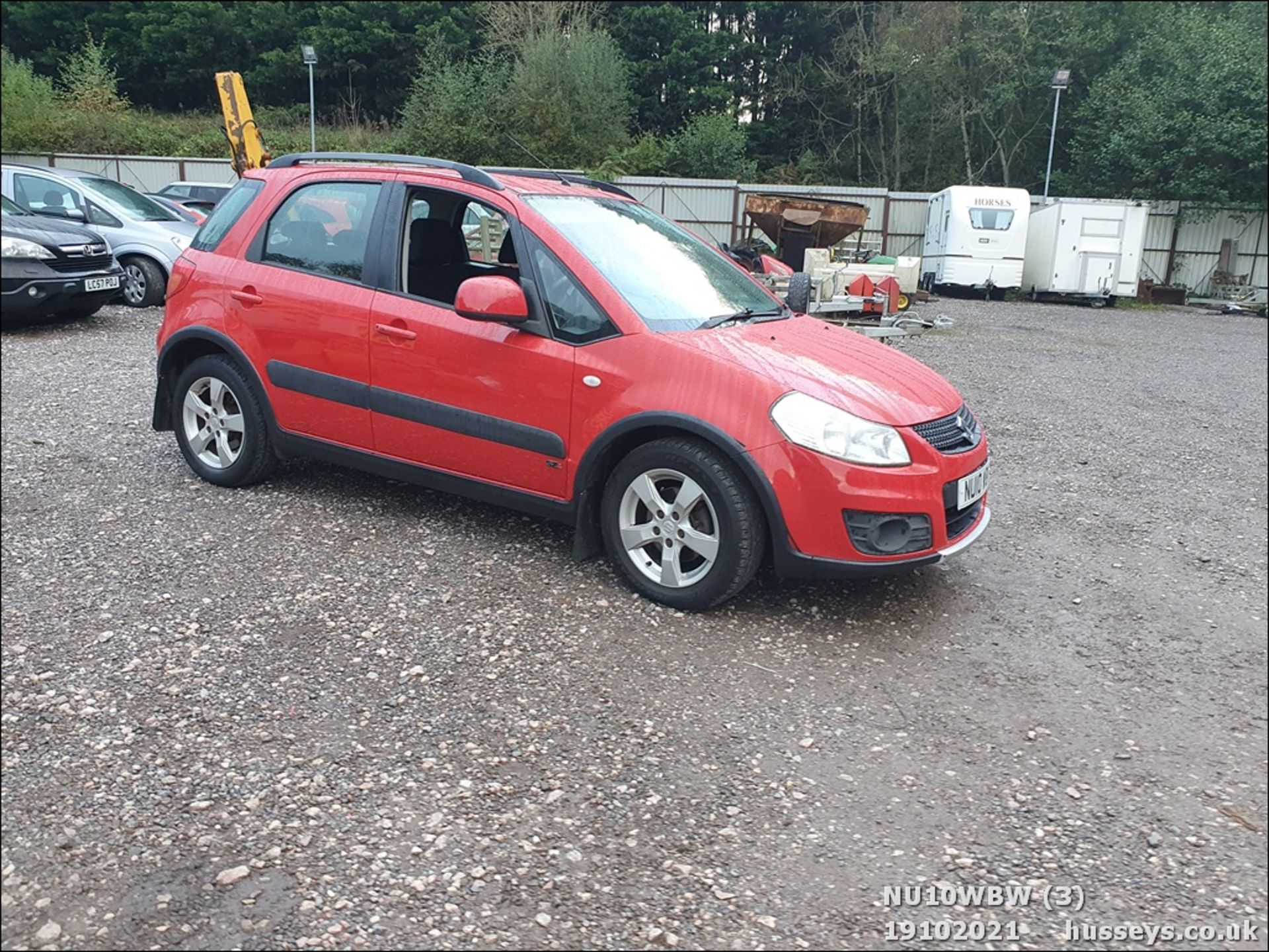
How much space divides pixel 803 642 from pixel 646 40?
3821 centimetres

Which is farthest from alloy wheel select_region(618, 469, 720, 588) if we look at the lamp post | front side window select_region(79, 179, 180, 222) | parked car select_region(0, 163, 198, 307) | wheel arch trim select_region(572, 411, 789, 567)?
front side window select_region(79, 179, 180, 222)

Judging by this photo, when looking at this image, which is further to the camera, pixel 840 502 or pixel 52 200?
pixel 52 200

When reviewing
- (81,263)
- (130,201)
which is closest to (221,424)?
(81,263)

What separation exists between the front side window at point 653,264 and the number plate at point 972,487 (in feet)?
4.29

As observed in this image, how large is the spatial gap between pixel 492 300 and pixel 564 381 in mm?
455

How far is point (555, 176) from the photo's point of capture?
17.1ft

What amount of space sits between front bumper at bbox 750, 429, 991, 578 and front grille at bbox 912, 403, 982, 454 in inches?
A: 2.1

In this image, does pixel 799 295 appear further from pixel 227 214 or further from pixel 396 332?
pixel 227 214

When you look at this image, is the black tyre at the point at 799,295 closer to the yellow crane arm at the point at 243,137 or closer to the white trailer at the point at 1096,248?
the yellow crane arm at the point at 243,137

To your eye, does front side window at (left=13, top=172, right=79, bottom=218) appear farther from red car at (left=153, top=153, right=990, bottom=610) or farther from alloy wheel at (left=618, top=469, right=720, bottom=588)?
alloy wheel at (left=618, top=469, right=720, bottom=588)

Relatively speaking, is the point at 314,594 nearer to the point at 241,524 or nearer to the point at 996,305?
the point at 241,524

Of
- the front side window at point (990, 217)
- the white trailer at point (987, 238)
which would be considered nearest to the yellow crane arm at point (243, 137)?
the white trailer at point (987, 238)

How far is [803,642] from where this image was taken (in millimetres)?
3945

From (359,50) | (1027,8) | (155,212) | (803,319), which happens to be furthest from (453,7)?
(803,319)
